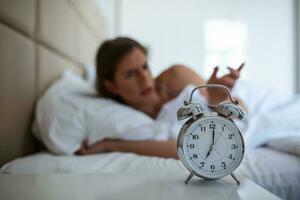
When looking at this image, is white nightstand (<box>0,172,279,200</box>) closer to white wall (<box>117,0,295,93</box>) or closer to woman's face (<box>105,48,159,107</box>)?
woman's face (<box>105,48,159,107</box>)

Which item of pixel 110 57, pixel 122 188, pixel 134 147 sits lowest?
pixel 134 147

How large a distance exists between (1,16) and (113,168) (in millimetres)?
402

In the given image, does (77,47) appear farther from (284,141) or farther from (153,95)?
(284,141)

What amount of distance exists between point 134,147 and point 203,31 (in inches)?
88.5

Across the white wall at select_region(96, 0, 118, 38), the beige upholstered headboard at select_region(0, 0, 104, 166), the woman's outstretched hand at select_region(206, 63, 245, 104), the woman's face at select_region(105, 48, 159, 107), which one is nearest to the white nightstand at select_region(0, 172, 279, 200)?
the woman's outstretched hand at select_region(206, 63, 245, 104)

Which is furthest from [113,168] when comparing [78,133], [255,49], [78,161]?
[255,49]

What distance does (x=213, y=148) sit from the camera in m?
0.48

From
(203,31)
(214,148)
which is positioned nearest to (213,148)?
(214,148)

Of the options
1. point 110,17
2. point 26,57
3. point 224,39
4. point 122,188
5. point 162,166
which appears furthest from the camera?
point 224,39

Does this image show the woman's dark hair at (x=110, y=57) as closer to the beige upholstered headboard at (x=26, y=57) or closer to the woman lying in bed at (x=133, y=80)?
the woman lying in bed at (x=133, y=80)

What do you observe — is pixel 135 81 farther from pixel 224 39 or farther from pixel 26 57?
pixel 224 39

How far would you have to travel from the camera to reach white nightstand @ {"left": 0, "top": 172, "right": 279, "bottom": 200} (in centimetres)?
42

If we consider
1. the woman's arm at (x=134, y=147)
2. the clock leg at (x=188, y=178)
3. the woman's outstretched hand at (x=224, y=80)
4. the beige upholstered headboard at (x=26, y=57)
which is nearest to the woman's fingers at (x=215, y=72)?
the woman's outstretched hand at (x=224, y=80)

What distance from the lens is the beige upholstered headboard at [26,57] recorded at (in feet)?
2.31
